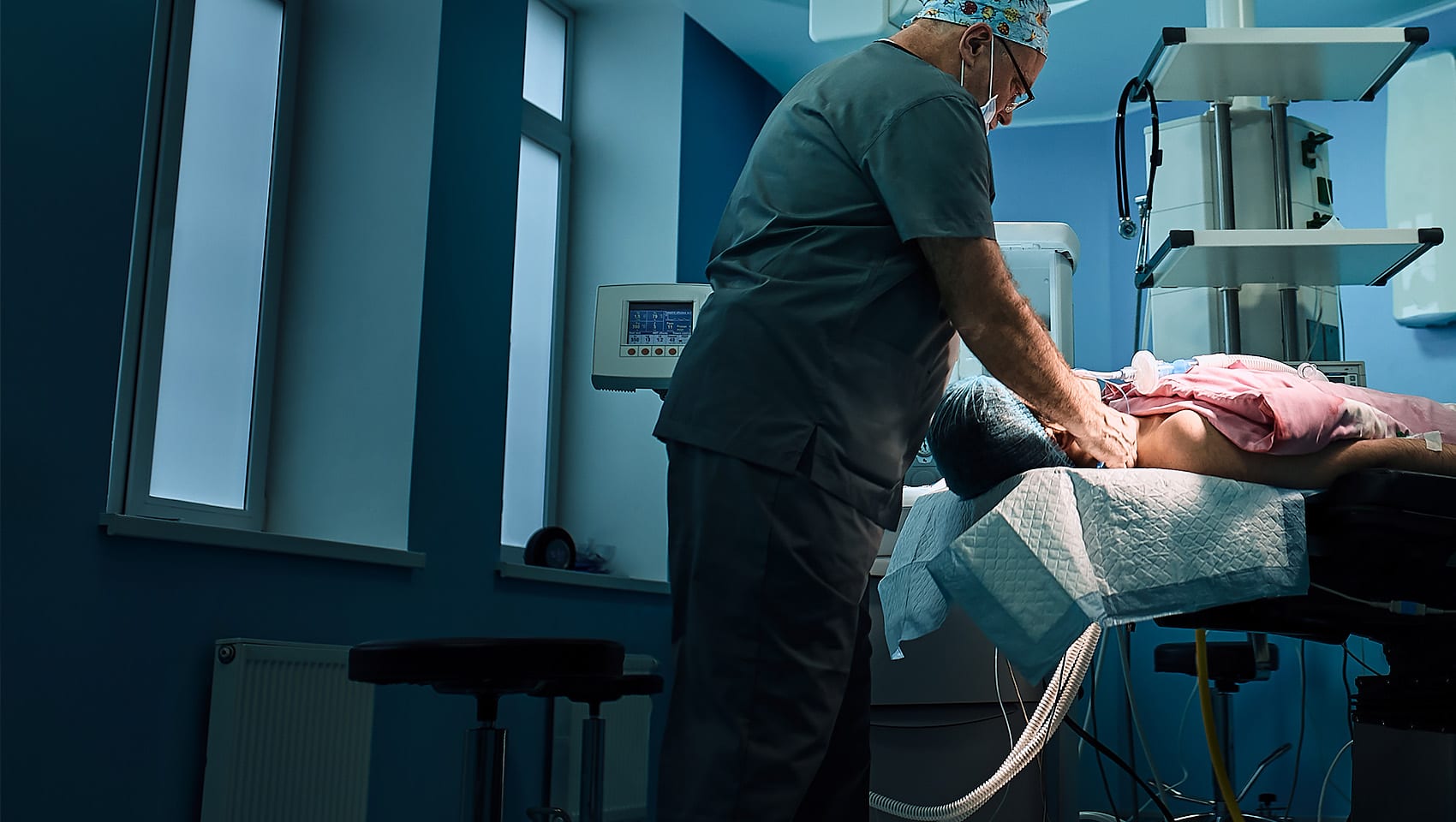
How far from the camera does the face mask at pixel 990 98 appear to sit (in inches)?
63.1

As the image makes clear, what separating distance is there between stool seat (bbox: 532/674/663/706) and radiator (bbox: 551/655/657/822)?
80 cm

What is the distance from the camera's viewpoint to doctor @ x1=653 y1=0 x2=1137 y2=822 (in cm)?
127

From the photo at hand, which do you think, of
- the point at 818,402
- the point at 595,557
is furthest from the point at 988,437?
the point at 595,557

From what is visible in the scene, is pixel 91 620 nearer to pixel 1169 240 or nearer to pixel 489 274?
pixel 489 274

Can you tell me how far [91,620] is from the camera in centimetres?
175

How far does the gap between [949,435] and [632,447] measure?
2002 mm

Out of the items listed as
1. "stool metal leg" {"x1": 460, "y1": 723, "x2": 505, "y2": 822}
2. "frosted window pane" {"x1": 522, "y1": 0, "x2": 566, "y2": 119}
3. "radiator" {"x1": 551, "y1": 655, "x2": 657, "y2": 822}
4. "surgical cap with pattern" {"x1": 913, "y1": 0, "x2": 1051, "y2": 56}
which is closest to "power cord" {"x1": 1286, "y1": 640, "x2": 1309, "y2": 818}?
"radiator" {"x1": 551, "y1": 655, "x2": 657, "y2": 822}

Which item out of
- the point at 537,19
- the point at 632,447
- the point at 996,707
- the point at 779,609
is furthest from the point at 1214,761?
the point at 537,19

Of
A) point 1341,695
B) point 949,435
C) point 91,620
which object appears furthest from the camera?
point 1341,695

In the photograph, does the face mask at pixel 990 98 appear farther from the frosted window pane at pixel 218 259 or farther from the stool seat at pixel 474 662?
the frosted window pane at pixel 218 259

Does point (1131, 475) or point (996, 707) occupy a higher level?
point (1131, 475)

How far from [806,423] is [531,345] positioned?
2.23 m

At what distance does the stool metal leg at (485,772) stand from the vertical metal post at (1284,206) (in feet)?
5.90

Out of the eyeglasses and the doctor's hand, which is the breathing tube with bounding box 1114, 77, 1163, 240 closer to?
the eyeglasses
